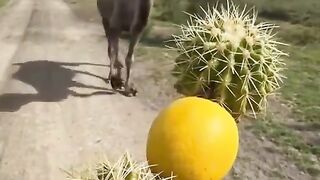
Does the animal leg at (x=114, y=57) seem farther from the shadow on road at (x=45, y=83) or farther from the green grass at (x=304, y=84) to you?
the green grass at (x=304, y=84)

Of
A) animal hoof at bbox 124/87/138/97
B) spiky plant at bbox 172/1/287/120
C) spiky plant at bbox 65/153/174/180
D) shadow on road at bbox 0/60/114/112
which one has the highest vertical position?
spiky plant at bbox 172/1/287/120

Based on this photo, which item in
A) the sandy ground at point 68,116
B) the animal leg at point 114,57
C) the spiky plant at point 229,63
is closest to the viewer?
the spiky plant at point 229,63

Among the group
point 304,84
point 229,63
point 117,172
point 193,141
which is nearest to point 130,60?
point 304,84

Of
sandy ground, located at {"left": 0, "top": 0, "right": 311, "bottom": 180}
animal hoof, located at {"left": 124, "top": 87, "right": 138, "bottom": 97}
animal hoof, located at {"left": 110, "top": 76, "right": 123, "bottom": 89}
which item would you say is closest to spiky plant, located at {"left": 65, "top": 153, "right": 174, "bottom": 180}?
sandy ground, located at {"left": 0, "top": 0, "right": 311, "bottom": 180}

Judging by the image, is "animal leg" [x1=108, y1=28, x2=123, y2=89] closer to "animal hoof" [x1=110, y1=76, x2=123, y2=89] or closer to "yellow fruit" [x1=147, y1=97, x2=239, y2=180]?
"animal hoof" [x1=110, y1=76, x2=123, y2=89]

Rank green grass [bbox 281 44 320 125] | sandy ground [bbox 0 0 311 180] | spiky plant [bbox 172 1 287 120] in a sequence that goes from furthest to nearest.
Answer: green grass [bbox 281 44 320 125] → sandy ground [bbox 0 0 311 180] → spiky plant [bbox 172 1 287 120]

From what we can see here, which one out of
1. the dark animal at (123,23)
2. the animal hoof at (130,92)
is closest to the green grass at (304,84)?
the animal hoof at (130,92)
